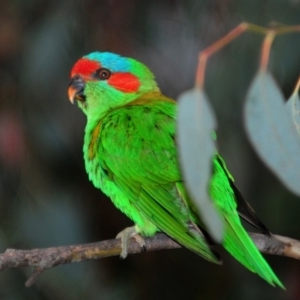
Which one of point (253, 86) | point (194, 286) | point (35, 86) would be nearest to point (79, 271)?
point (194, 286)

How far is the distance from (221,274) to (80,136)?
2.95ft

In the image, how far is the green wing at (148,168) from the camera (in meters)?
1.62

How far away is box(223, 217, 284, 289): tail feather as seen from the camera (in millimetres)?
1487

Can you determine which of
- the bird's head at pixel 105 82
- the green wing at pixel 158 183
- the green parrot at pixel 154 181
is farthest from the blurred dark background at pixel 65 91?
the green wing at pixel 158 183

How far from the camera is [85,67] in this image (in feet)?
6.97

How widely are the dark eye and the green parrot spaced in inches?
2.7

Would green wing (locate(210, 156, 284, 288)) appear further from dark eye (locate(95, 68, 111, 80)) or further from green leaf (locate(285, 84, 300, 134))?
dark eye (locate(95, 68, 111, 80))

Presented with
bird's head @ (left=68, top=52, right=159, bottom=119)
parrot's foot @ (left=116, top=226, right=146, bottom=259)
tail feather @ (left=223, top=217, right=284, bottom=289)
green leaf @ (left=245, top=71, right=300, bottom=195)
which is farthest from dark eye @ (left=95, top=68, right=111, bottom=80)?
green leaf @ (left=245, top=71, right=300, bottom=195)

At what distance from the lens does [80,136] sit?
2.64 metres

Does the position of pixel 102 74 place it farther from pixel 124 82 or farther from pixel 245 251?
pixel 245 251

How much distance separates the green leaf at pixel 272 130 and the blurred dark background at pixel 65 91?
54.4 inches

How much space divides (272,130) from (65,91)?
1.73 metres

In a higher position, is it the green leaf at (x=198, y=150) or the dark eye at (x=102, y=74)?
the green leaf at (x=198, y=150)

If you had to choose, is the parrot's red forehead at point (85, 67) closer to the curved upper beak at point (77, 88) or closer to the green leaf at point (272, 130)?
the curved upper beak at point (77, 88)
